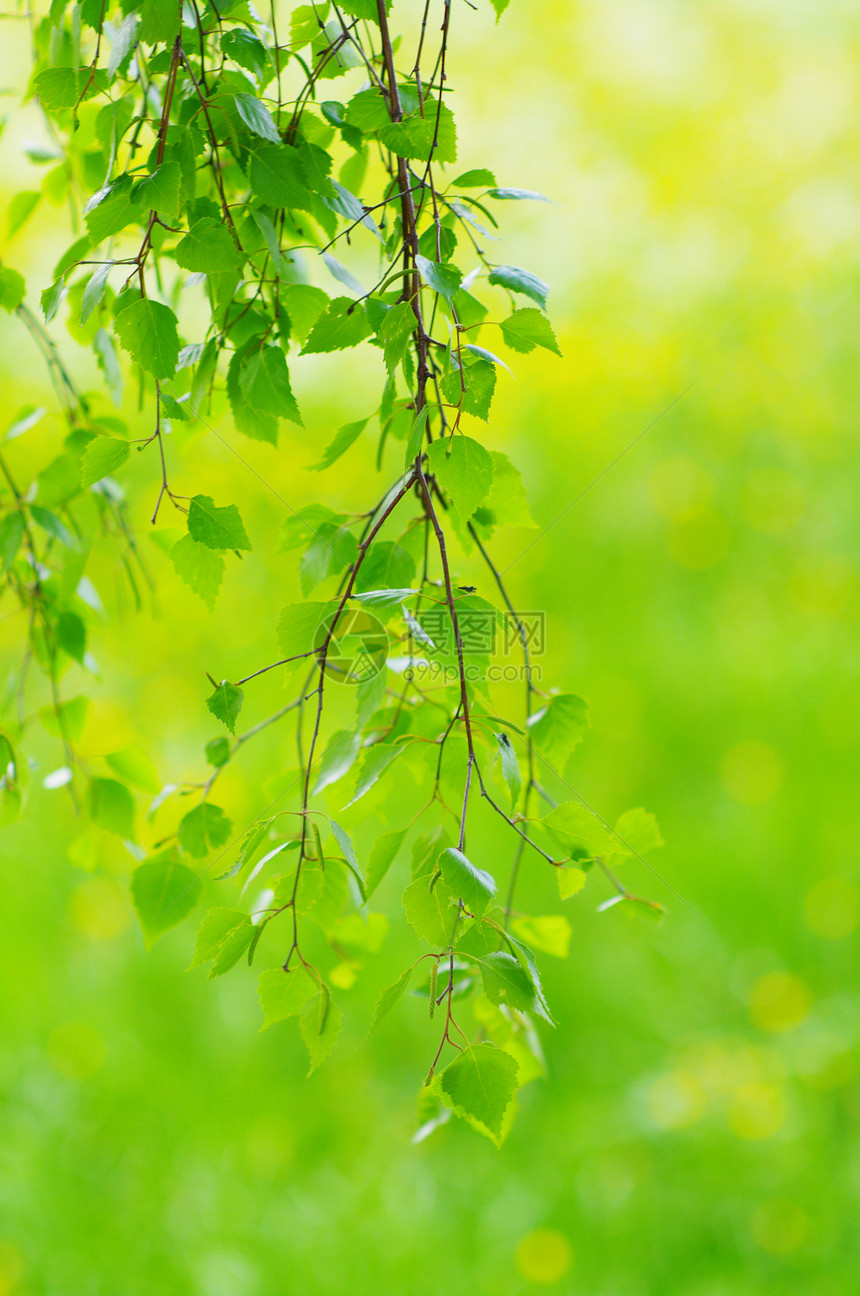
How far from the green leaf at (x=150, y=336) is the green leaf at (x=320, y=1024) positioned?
0.89ft

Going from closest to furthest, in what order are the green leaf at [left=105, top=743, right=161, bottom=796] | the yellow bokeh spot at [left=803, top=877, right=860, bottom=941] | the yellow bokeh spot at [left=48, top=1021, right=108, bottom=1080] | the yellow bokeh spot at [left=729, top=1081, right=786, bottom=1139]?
1. the green leaf at [left=105, top=743, right=161, bottom=796]
2. the yellow bokeh spot at [left=729, top=1081, right=786, bottom=1139]
3. the yellow bokeh spot at [left=48, top=1021, right=108, bottom=1080]
4. the yellow bokeh spot at [left=803, top=877, right=860, bottom=941]

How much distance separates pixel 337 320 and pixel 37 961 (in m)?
1.17

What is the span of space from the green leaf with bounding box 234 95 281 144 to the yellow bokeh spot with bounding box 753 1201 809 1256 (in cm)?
107

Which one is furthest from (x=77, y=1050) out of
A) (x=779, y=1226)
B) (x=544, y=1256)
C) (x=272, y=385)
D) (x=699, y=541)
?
(x=699, y=541)

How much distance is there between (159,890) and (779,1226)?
808mm

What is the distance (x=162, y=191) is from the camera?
1.33 ft

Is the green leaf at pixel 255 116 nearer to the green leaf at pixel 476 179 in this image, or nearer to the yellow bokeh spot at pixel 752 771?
the green leaf at pixel 476 179

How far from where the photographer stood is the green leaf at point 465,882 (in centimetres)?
37

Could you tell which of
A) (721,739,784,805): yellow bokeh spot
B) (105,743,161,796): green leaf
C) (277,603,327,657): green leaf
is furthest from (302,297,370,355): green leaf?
(721,739,784,805): yellow bokeh spot

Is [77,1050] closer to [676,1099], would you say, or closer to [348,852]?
[676,1099]

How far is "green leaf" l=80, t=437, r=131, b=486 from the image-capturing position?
1.45 feet

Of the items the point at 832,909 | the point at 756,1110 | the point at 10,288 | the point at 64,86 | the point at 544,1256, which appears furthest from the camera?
the point at 832,909

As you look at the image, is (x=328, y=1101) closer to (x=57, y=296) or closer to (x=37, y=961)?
(x=37, y=961)

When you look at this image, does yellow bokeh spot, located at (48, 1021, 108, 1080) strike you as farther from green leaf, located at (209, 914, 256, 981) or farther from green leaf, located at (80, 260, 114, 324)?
green leaf, located at (80, 260, 114, 324)
